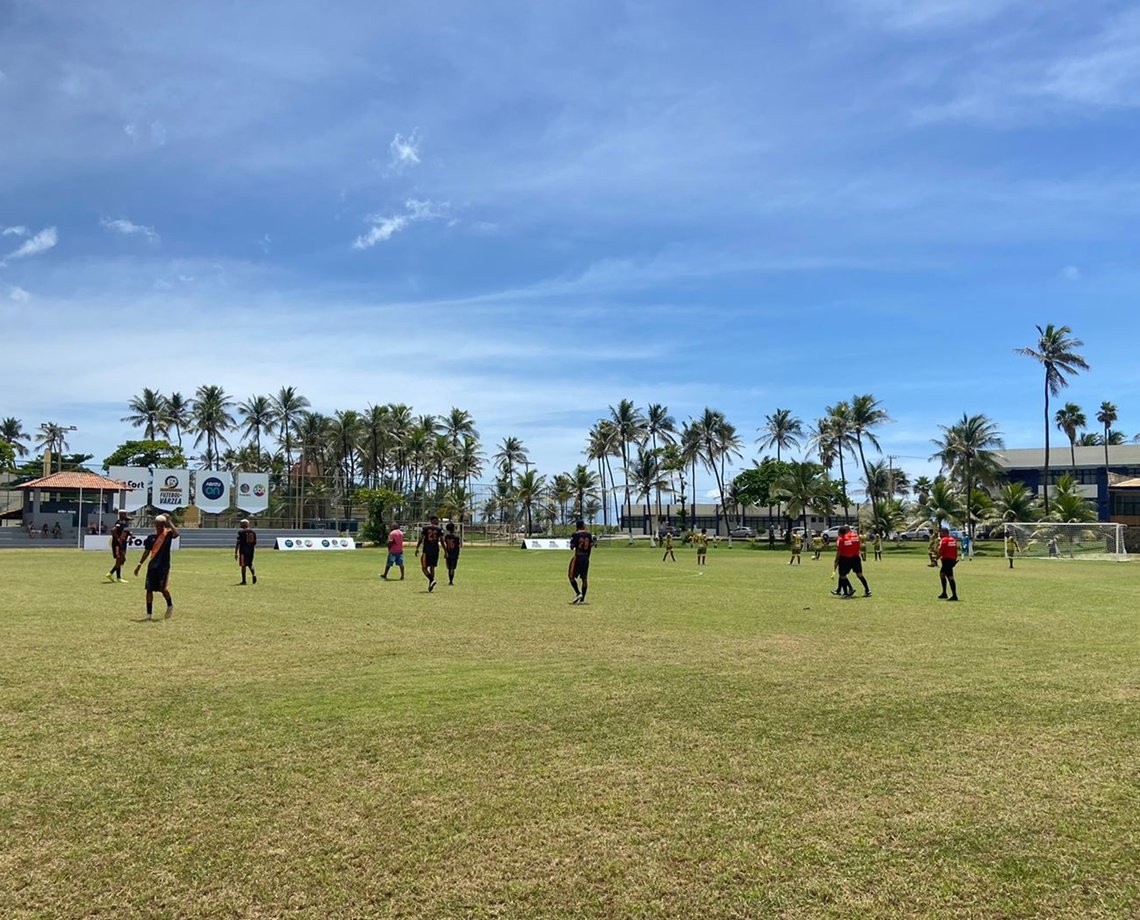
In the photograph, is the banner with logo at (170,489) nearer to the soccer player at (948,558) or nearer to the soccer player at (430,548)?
the soccer player at (430,548)

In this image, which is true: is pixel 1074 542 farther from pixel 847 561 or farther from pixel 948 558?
pixel 847 561

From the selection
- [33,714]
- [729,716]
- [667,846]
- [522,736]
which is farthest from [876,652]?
[33,714]

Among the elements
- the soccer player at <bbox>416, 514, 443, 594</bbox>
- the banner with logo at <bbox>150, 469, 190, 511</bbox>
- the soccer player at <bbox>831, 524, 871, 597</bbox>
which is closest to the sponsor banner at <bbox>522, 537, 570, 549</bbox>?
the banner with logo at <bbox>150, 469, 190, 511</bbox>

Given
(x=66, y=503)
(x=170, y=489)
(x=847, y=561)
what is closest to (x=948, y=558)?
(x=847, y=561)

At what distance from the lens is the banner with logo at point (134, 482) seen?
5634cm

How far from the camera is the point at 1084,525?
49750mm

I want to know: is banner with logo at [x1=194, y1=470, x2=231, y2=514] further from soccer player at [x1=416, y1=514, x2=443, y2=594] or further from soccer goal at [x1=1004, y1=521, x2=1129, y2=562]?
soccer goal at [x1=1004, y1=521, x2=1129, y2=562]

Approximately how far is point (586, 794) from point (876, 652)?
6728 millimetres

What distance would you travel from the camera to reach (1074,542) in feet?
164

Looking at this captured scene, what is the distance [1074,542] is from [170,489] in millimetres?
59869

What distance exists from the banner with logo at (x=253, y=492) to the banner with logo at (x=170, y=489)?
11.6 ft

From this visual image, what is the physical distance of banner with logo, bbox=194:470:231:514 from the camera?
58.8m

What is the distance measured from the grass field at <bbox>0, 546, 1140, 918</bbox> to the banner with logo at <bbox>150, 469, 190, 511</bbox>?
50.2 meters

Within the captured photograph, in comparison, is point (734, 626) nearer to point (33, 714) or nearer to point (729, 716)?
point (729, 716)
